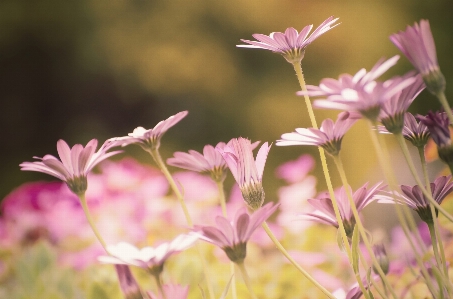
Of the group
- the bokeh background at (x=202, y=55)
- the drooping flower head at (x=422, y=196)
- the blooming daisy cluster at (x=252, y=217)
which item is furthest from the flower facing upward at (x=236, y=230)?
the bokeh background at (x=202, y=55)

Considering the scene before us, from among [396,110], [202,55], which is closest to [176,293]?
[396,110]

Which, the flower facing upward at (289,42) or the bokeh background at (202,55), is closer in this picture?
the flower facing upward at (289,42)

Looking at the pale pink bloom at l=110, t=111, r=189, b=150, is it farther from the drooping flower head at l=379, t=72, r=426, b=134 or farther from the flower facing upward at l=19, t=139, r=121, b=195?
the drooping flower head at l=379, t=72, r=426, b=134

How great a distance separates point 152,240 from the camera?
0.72 meters

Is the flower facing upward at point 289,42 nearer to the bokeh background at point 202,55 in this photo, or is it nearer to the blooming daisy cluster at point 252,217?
the blooming daisy cluster at point 252,217

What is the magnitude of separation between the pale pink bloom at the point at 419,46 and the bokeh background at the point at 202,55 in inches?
75.2

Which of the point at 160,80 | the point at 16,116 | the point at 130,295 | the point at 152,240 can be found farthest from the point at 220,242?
the point at 16,116

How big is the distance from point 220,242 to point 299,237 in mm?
465

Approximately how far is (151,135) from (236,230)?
0.10 metres

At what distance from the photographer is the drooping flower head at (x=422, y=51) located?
0.24 meters

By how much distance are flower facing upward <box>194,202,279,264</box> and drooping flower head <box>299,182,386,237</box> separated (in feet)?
0.21

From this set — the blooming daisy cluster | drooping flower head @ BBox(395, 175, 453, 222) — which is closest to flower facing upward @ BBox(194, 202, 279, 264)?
the blooming daisy cluster

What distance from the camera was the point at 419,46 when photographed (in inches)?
9.6

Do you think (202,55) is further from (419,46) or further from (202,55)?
(419,46)
